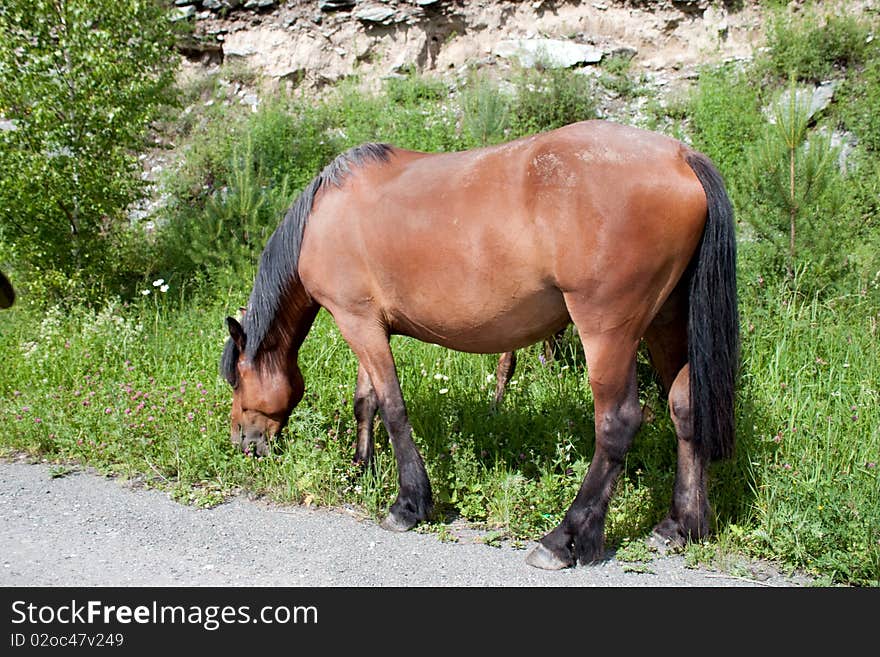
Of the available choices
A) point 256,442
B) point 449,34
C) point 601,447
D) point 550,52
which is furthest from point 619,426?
point 449,34

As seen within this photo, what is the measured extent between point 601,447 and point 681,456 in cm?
62

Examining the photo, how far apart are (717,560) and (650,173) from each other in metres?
1.96

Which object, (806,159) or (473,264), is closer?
(473,264)

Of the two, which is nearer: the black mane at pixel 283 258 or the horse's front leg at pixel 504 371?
the black mane at pixel 283 258

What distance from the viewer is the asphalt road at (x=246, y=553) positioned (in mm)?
3705

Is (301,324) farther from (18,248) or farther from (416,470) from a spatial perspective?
(18,248)

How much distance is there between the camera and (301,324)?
5.03 meters

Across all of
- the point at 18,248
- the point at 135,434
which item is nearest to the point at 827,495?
the point at 135,434

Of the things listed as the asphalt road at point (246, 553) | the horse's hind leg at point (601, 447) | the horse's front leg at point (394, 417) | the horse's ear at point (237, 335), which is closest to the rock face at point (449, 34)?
the horse's ear at point (237, 335)

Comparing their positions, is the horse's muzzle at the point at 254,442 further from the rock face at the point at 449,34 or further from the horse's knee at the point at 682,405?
the rock face at the point at 449,34

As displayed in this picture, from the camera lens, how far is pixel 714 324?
3887 mm

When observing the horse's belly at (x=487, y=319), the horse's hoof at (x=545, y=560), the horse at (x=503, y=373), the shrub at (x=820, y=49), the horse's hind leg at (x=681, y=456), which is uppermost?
the shrub at (x=820, y=49)

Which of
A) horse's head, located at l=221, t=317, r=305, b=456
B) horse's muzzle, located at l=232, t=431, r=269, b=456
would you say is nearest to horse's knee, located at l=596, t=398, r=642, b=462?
horse's head, located at l=221, t=317, r=305, b=456

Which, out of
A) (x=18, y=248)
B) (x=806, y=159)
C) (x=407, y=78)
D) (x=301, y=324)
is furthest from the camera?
(x=407, y=78)
